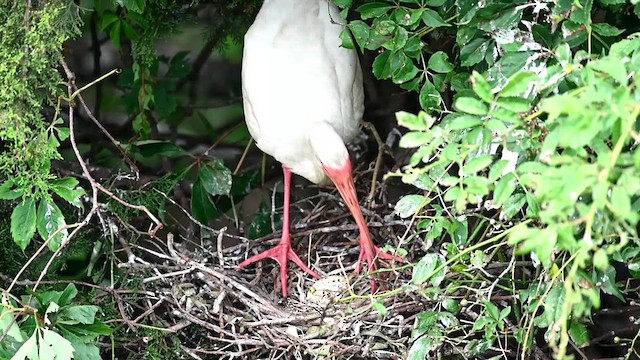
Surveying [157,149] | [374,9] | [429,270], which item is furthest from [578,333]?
[157,149]

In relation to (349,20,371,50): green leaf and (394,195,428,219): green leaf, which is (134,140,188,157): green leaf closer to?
(349,20,371,50): green leaf

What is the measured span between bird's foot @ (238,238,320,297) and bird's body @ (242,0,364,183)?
22cm

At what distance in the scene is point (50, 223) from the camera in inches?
84.4

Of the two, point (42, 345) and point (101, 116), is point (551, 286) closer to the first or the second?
point (42, 345)

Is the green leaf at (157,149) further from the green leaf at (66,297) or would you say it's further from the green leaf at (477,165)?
the green leaf at (477,165)

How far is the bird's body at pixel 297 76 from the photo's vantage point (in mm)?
2521

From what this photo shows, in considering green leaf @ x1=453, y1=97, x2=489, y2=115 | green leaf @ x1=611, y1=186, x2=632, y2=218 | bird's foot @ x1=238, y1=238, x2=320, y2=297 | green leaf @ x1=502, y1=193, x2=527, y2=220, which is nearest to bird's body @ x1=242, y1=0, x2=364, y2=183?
bird's foot @ x1=238, y1=238, x2=320, y2=297

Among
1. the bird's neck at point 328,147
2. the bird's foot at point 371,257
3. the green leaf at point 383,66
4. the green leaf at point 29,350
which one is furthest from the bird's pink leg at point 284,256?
the green leaf at point 29,350

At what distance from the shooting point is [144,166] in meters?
3.20

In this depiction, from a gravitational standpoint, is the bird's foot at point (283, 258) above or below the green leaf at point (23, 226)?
below

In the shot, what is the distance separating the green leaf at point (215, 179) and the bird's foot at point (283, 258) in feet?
0.79

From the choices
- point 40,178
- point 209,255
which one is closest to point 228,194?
point 209,255

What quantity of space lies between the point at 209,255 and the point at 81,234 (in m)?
0.35

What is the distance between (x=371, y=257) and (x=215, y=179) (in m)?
0.59
